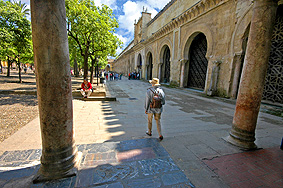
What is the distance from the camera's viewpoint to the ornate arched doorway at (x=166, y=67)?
18.5 meters

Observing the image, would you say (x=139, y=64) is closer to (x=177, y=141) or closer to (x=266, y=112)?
(x=266, y=112)

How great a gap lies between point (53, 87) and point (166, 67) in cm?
1819

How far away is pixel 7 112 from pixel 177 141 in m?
6.78

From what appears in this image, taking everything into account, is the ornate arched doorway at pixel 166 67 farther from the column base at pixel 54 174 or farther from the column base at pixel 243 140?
the column base at pixel 54 174

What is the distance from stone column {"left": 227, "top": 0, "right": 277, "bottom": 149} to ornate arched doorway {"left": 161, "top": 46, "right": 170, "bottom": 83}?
15569 millimetres

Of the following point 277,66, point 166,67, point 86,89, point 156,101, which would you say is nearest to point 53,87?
point 156,101

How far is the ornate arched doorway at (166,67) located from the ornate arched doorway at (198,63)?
479 cm

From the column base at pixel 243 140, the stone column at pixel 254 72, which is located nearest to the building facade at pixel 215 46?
the stone column at pixel 254 72

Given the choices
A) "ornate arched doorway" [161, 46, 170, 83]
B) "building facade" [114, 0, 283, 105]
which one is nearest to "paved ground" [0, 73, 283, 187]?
"building facade" [114, 0, 283, 105]

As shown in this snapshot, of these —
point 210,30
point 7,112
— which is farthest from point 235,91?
point 7,112

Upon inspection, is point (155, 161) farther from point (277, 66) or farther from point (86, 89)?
point (277, 66)

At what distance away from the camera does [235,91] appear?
860cm

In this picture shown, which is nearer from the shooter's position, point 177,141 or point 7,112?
point 177,141

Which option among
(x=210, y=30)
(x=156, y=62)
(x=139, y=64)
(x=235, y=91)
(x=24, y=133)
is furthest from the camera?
(x=139, y=64)
